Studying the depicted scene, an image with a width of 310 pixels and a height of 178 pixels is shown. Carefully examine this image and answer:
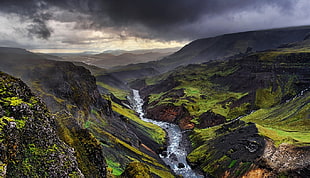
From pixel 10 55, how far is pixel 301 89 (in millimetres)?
123232

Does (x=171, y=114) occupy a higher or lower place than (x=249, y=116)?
lower

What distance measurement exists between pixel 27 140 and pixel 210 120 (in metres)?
84.5

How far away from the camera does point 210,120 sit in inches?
3637

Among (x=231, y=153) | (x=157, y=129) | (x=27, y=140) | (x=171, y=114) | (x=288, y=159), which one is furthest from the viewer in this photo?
(x=171, y=114)

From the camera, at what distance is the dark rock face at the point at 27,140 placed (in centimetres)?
1417

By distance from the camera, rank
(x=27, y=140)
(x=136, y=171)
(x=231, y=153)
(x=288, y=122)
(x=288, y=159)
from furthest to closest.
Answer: (x=288, y=122) < (x=231, y=153) < (x=288, y=159) < (x=136, y=171) < (x=27, y=140)

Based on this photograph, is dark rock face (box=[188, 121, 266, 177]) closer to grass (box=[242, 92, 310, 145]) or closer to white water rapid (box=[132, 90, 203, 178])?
white water rapid (box=[132, 90, 203, 178])

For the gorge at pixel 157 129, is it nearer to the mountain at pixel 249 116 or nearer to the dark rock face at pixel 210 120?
the mountain at pixel 249 116

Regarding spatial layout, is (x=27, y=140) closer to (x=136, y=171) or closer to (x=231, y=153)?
(x=136, y=171)

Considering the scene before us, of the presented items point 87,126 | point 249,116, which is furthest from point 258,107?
point 87,126

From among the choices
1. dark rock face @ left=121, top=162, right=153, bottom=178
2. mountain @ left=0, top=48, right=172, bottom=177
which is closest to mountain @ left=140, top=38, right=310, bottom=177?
mountain @ left=0, top=48, right=172, bottom=177

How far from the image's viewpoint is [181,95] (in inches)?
5192

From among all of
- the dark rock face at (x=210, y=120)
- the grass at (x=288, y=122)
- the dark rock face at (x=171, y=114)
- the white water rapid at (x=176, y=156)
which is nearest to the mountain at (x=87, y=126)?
the white water rapid at (x=176, y=156)

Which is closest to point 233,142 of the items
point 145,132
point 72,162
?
point 145,132
